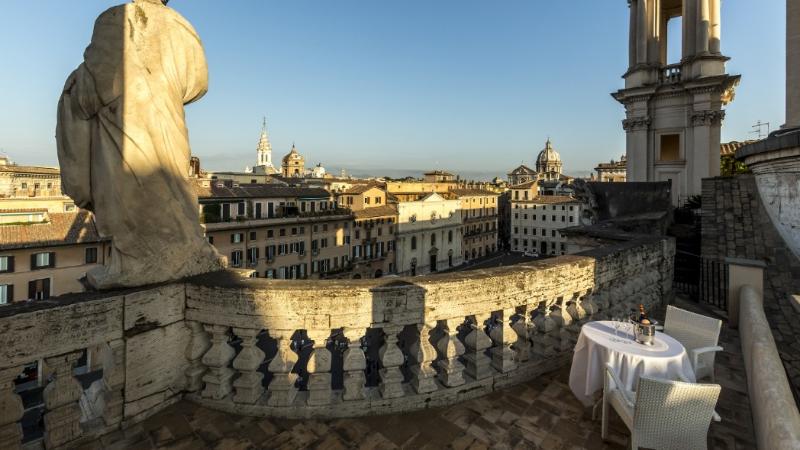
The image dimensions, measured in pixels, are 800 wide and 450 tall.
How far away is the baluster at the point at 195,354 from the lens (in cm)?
377

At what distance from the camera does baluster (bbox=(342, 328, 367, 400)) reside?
3555 mm

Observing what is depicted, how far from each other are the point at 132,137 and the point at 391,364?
10.2ft

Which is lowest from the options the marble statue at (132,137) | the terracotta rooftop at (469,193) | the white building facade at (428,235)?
the white building facade at (428,235)

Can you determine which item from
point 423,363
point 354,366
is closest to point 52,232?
point 354,366

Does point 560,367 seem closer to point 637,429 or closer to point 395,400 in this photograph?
point 637,429

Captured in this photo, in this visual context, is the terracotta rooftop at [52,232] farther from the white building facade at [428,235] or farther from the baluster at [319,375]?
the white building facade at [428,235]

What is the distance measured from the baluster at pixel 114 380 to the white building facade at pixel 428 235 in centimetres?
4783

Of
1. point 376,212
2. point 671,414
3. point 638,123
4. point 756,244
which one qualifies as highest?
point 638,123

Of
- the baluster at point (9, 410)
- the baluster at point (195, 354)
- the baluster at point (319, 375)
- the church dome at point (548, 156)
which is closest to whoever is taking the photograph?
the baluster at point (9, 410)

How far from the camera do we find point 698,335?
4.60m

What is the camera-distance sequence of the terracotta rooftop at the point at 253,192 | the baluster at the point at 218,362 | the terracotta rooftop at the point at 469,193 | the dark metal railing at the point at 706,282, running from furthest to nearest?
1. the terracotta rooftop at the point at 469,193
2. the terracotta rooftop at the point at 253,192
3. the dark metal railing at the point at 706,282
4. the baluster at the point at 218,362

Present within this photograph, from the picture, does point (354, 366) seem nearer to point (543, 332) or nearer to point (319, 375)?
point (319, 375)

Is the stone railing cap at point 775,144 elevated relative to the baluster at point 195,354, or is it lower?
elevated

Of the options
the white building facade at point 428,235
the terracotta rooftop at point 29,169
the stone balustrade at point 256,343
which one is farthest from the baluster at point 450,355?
the terracotta rooftop at point 29,169
